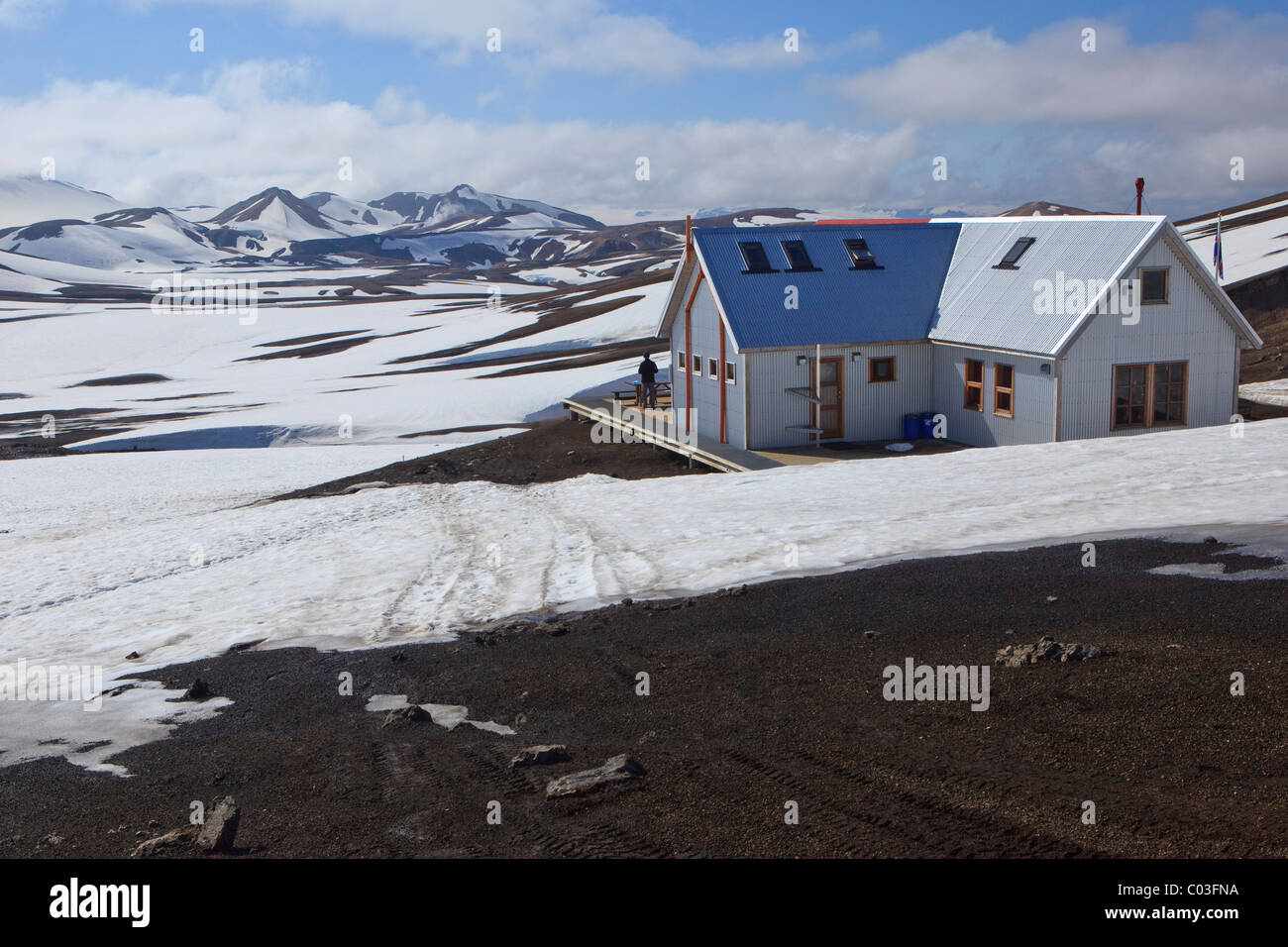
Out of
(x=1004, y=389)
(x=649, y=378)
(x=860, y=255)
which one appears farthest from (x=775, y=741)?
(x=649, y=378)

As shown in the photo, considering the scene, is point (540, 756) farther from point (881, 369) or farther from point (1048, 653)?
point (881, 369)

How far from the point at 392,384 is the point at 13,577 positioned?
4006 cm

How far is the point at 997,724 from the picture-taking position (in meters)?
10.1

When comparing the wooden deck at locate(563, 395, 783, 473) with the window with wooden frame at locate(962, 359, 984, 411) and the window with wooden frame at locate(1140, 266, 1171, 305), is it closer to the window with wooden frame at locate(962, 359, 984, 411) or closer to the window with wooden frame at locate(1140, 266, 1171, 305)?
the window with wooden frame at locate(962, 359, 984, 411)

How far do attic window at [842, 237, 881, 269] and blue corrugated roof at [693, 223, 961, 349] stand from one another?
0.16m

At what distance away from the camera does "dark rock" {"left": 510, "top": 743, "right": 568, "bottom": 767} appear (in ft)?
32.7

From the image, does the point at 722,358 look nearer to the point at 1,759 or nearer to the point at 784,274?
the point at 784,274

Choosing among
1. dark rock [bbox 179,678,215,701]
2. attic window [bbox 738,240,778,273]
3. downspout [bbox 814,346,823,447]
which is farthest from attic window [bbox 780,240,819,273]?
dark rock [bbox 179,678,215,701]

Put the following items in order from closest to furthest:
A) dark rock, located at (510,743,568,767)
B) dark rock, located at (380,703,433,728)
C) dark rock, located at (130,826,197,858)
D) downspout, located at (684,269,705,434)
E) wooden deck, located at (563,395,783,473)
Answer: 1. dark rock, located at (130,826,197,858)
2. dark rock, located at (510,743,568,767)
3. dark rock, located at (380,703,433,728)
4. wooden deck, located at (563,395,783,473)
5. downspout, located at (684,269,705,434)

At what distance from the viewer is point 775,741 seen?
1009 cm

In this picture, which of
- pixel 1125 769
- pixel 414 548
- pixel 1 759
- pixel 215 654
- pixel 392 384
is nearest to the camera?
pixel 1125 769

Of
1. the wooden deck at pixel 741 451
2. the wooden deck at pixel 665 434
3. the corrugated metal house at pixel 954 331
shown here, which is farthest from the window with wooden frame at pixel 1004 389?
the wooden deck at pixel 665 434

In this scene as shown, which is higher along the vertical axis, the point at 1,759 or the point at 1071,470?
the point at 1071,470
